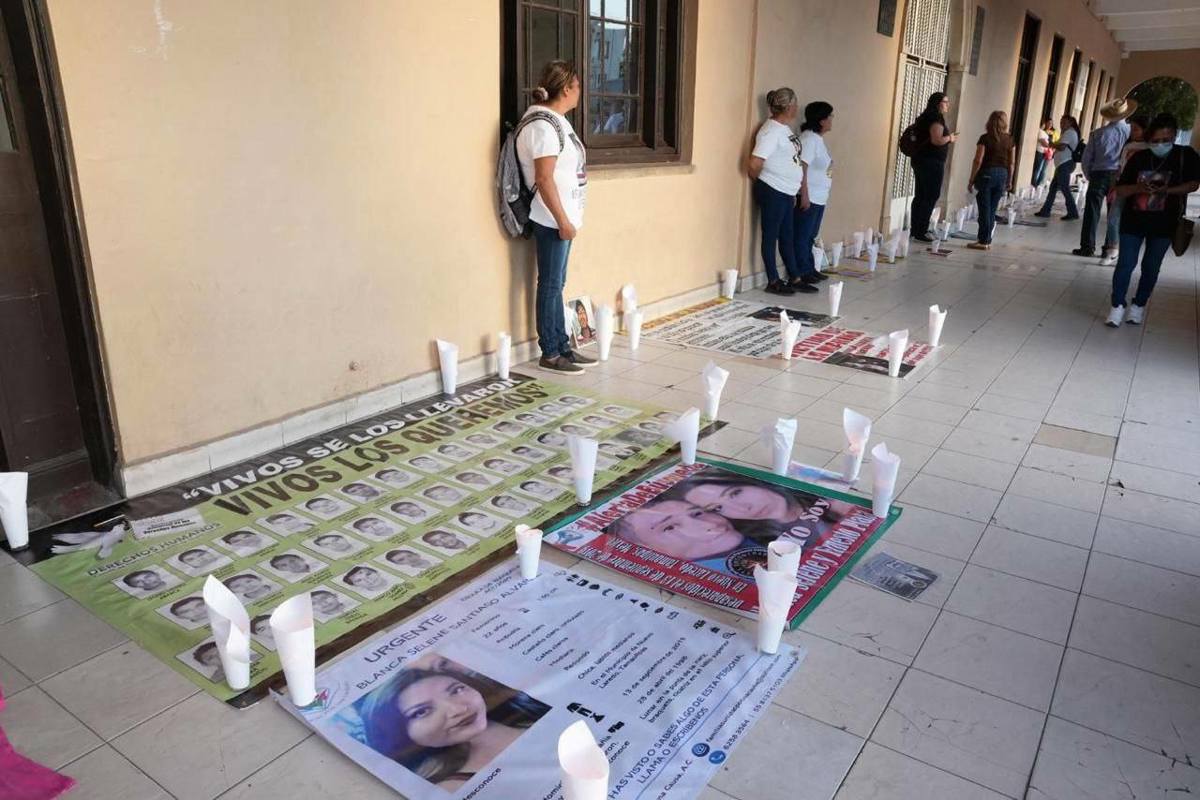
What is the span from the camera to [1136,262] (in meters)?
5.65

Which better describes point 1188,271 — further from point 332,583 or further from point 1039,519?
point 332,583

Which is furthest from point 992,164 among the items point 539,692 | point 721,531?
point 539,692

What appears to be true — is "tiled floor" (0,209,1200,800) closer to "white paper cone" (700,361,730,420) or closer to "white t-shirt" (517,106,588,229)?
"white paper cone" (700,361,730,420)

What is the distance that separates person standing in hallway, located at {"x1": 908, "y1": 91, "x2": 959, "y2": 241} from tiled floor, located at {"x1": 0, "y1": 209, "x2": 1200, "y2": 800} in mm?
5112

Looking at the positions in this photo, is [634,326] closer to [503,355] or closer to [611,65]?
[503,355]

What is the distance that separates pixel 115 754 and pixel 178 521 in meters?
1.12

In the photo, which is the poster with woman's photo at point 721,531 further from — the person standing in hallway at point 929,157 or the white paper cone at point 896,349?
the person standing in hallway at point 929,157

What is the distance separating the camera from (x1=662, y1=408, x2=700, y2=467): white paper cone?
126 inches

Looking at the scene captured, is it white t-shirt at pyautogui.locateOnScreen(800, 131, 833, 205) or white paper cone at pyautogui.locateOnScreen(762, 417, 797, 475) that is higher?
white t-shirt at pyautogui.locateOnScreen(800, 131, 833, 205)

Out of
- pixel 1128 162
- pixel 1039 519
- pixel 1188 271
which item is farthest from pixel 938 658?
pixel 1188 271

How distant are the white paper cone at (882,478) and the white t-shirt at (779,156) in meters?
3.88

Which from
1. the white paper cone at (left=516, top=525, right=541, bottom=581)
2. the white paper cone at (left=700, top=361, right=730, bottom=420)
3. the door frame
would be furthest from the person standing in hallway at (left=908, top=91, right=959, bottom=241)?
the door frame

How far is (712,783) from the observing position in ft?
5.65

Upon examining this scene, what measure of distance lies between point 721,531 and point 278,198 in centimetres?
208
